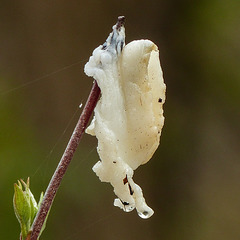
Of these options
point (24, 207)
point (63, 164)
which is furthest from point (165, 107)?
point (63, 164)

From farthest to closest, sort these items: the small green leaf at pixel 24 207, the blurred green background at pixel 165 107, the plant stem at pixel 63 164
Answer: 1. the blurred green background at pixel 165 107
2. the small green leaf at pixel 24 207
3. the plant stem at pixel 63 164

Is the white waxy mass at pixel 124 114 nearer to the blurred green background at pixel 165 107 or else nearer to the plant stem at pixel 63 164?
the plant stem at pixel 63 164

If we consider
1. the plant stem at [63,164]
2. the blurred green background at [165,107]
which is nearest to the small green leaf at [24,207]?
the plant stem at [63,164]

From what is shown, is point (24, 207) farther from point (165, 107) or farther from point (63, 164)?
point (165, 107)

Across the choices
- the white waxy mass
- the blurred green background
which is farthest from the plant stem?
the blurred green background

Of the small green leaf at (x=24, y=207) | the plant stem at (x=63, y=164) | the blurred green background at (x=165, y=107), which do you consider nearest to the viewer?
the plant stem at (x=63, y=164)

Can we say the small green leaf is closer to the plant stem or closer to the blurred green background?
the plant stem
